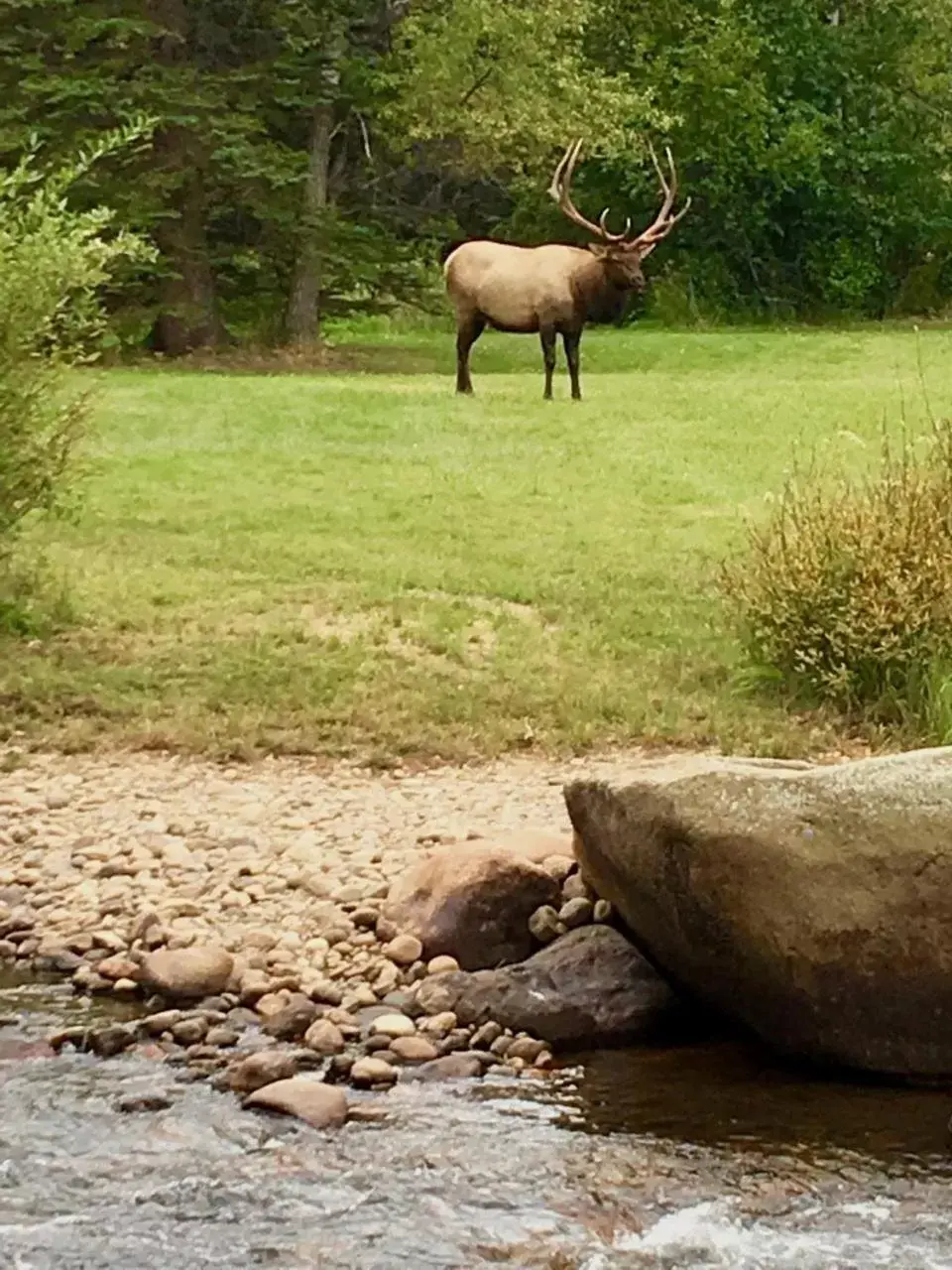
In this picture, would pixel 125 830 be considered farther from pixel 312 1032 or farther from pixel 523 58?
pixel 523 58

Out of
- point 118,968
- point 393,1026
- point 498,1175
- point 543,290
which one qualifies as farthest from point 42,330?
point 543,290

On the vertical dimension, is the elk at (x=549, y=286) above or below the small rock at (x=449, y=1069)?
above

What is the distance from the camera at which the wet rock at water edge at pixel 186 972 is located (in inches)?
230

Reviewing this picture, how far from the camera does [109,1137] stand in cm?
488

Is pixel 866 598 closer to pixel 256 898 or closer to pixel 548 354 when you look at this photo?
pixel 256 898

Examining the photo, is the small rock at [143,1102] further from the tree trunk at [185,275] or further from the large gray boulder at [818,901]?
the tree trunk at [185,275]

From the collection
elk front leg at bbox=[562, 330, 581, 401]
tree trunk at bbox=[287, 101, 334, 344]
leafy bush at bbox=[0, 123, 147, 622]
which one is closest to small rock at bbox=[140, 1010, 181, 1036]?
leafy bush at bbox=[0, 123, 147, 622]

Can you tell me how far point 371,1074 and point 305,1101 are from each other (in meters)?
0.28

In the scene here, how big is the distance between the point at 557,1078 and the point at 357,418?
12350 mm

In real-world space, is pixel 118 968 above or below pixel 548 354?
below

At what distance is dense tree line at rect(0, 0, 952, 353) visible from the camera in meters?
23.8

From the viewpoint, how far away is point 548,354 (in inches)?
733

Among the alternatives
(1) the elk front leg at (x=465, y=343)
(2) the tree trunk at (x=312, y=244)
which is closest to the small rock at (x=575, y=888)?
(1) the elk front leg at (x=465, y=343)

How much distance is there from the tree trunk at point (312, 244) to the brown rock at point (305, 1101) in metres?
20.5
